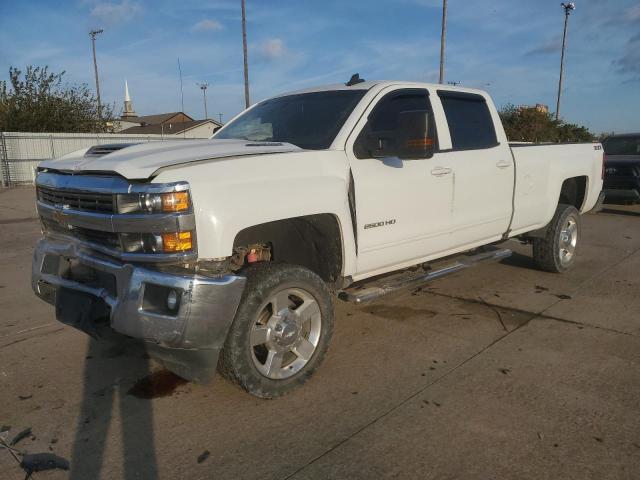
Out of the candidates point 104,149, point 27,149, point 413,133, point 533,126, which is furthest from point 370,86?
point 533,126

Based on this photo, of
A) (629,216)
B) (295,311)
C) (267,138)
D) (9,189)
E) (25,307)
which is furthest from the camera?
(9,189)

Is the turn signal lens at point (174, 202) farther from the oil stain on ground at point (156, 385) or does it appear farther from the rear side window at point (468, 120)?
the rear side window at point (468, 120)

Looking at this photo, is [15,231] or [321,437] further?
[15,231]

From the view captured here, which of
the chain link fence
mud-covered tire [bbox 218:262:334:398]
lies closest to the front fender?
mud-covered tire [bbox 218:262:334:398]

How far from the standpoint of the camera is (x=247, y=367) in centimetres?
305

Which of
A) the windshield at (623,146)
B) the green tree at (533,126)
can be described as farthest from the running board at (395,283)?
the green tree at (533,126)

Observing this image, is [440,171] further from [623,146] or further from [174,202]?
[623,146]

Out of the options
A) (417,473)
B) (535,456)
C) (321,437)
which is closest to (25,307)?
(321,437)

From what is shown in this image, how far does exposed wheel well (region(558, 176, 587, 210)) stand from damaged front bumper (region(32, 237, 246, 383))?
5162 millimetres

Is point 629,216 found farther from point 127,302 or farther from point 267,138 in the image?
point 127,302

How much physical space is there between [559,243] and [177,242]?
16.1 ft

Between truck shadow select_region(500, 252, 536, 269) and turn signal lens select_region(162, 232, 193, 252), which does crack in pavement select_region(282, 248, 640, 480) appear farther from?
turn signal lens select_region(162, 232, 193, 252)

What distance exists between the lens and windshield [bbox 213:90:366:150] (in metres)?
3.83

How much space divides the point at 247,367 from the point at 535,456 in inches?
63.3
